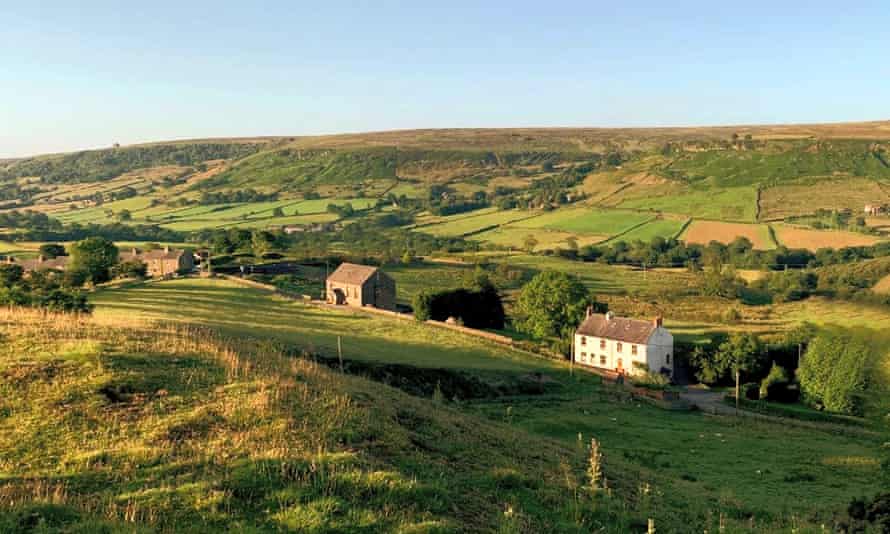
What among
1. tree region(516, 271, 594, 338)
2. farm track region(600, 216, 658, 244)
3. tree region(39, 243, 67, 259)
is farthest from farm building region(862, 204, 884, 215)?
tree region(39, 243, 67, 259)

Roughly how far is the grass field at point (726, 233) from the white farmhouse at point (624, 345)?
272ft

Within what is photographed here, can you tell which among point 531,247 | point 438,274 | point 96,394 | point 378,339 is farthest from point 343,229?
point 96,394

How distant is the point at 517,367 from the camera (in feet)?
181

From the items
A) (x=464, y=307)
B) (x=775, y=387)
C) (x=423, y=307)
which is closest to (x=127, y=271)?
(x=423, y=307)

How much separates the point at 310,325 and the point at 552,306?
28870 mm

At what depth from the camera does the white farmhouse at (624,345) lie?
68.6 m

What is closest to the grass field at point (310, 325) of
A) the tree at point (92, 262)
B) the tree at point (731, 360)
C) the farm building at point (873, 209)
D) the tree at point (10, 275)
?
the tree at point (10, 275)

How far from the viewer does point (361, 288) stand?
85.2m

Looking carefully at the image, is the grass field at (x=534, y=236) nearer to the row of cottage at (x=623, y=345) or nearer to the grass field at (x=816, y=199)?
the grass field at (x=816, y=199)

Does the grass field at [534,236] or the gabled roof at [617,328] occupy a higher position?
the gabled roof at [617,328]

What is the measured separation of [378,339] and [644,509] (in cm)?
4601

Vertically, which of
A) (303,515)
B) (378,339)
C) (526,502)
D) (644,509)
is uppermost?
(303,515)

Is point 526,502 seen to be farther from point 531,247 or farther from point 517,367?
point 531,247

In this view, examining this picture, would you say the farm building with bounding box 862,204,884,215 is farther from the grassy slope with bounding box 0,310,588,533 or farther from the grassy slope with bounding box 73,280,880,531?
the grassy slope with bounding box 0,310,588,533
